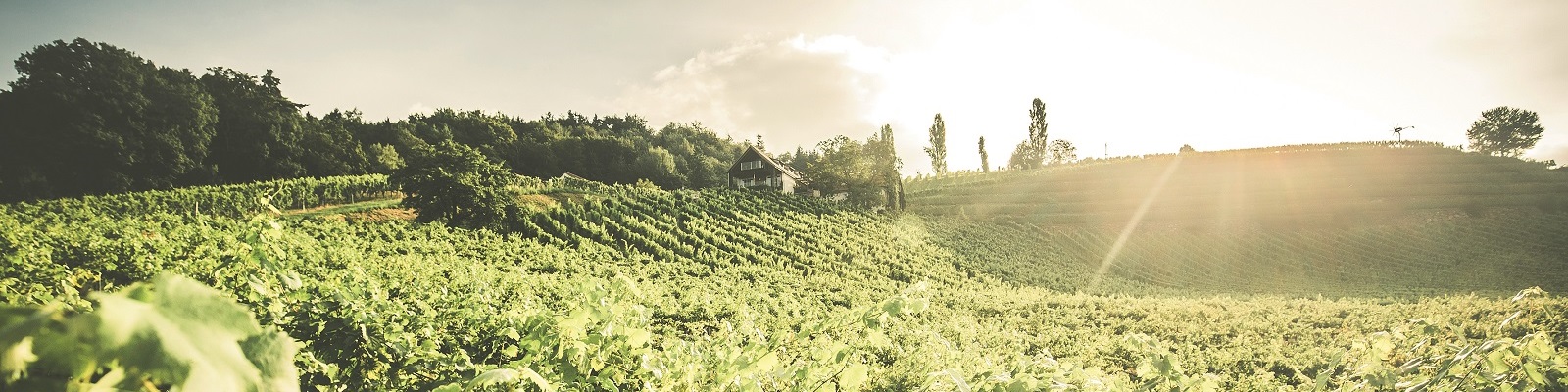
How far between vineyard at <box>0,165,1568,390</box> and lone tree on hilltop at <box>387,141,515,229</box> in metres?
1.16

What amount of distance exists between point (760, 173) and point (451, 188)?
39.8 meters

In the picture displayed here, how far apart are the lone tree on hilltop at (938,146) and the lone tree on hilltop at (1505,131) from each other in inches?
2861

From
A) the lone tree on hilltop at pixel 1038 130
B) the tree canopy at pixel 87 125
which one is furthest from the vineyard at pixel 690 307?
the lone tree on hilltop at pixel 1038 130

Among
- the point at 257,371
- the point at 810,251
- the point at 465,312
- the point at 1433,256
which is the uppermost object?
the point at 257,371

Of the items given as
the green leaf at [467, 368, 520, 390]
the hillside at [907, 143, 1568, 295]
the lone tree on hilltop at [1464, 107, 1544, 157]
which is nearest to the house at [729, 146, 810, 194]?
the hillside at [907, 143, 1568, 295]

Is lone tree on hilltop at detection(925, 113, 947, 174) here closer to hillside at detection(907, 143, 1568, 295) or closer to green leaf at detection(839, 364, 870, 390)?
hillside at detection(907, 143, 1568, 295)

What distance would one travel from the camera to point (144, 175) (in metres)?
31.9

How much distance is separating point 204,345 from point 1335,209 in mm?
53881

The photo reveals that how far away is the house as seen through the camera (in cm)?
5519

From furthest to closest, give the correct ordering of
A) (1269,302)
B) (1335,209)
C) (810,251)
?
(1335,209), (810,251), (1269,302)

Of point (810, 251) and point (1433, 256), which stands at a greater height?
point (810, 251)

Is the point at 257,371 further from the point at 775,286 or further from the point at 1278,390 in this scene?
the point at 775,286

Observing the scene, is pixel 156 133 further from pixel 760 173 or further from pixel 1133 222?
pixel 1133 222

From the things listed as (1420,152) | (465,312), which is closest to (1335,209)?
(1420,152)
